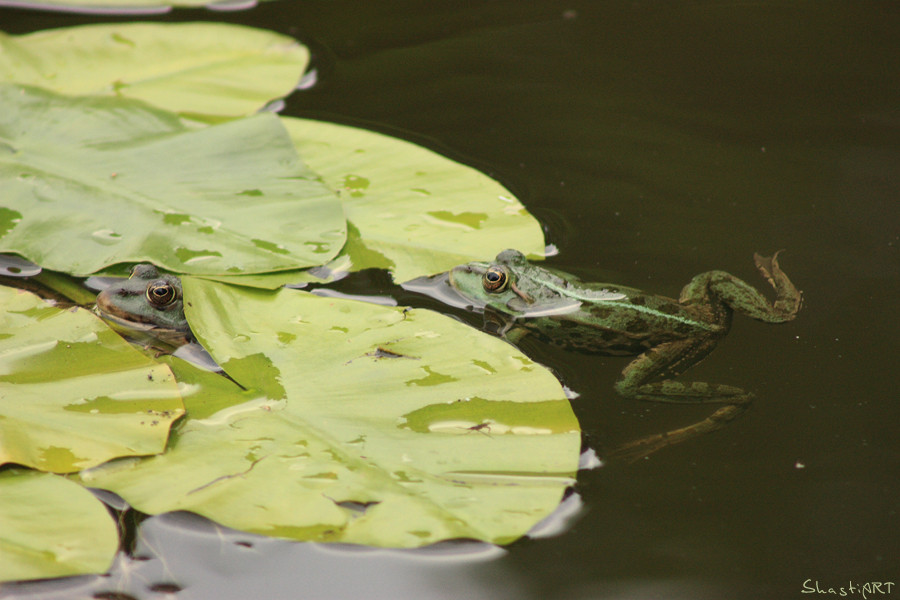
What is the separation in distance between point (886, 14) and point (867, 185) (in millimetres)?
1768

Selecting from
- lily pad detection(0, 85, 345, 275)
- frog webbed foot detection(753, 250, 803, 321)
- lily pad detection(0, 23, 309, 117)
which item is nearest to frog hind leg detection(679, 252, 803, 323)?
frog webbed foot detection(753, 250, 803, 321)

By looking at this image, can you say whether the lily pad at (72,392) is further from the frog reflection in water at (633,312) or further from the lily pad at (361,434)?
the frog reflection in water at (633,312)

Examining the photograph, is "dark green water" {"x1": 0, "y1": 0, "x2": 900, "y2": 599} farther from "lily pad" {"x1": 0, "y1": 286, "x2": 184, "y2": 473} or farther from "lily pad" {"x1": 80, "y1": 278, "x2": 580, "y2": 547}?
"lily pad" {"x1": 0, "y1": 286, "x2": 184, "y2": 473}

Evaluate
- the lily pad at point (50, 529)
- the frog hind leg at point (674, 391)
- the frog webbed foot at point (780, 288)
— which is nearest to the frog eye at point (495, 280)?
the frog hind leg at point (674, 391)

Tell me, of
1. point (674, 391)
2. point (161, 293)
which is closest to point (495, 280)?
point (674, 391)

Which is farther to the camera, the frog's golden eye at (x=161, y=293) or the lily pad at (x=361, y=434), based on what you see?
the frog's golden eye at (x=161, y=293)

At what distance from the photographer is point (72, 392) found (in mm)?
2199

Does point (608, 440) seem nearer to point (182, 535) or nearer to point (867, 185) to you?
point (182, 535)

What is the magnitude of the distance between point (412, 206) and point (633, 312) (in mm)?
1022

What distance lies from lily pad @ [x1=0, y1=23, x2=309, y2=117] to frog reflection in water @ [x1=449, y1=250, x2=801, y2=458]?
5.45 feet

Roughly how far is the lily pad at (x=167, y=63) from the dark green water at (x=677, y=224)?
0.27 metres

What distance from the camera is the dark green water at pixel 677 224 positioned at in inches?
79.7
